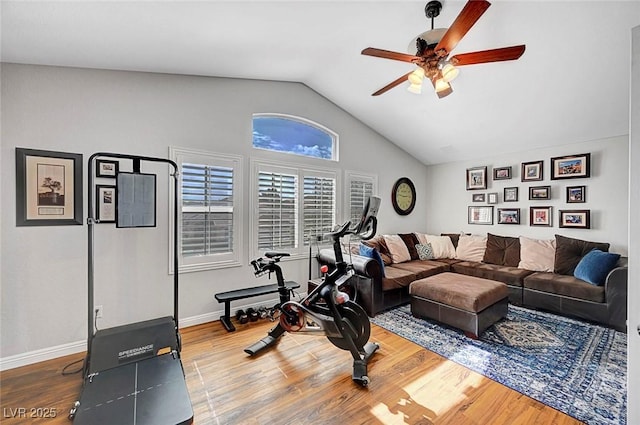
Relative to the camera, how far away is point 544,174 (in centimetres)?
423

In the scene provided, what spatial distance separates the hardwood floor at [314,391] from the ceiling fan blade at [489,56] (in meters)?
2.51

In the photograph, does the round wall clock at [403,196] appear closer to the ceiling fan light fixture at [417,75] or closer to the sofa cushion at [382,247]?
the sofa cushion at [382,247]

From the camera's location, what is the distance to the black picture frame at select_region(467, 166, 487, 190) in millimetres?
4879

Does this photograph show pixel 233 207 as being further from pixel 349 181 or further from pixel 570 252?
pixel 570 252

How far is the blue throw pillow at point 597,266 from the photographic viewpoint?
3123 millimetres

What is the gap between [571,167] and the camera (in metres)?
3.96

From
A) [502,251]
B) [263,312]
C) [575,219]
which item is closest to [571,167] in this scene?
[575,219]

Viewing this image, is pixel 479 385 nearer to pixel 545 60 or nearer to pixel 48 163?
pixel 545 60

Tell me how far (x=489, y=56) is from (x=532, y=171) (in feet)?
10.5

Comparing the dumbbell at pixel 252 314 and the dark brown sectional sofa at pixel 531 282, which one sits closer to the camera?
the dark brown sectional sofa at pixel 531 282

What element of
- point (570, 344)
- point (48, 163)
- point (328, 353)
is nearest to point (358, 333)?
point (328, 353)

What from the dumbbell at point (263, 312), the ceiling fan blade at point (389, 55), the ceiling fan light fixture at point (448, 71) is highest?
the ceiling fan blade at point (389, 55)

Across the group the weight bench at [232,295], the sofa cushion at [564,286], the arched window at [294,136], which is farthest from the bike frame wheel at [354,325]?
the sofa cushion at [564,286]

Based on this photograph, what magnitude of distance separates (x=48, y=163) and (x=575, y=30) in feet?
15.9
